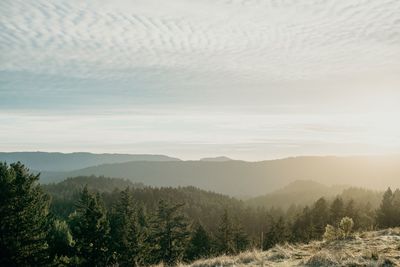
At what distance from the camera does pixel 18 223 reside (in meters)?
39.4

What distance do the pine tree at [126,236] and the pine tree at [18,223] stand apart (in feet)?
52.2

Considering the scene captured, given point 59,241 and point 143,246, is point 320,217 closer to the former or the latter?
point 143,246

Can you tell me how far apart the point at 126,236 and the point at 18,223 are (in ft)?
68.9

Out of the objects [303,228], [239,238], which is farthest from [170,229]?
[303,228]

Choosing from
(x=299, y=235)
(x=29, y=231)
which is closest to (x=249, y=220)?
(x=299, y=235)

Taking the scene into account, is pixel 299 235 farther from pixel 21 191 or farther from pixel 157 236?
pixel 21 191

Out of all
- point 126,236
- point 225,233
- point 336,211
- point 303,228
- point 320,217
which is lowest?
point 225,233

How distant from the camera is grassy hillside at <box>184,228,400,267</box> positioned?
10.2 metres

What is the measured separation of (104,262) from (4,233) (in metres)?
13.8

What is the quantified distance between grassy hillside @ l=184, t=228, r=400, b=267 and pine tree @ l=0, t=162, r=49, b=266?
31997mm

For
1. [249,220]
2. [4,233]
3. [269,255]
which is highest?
[269,255]

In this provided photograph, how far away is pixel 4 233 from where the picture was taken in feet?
128

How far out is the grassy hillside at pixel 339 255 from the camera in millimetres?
10157

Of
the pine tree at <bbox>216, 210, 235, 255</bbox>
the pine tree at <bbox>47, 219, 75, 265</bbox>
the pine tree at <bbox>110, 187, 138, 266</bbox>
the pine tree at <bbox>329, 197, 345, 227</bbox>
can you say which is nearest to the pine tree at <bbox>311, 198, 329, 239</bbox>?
the pine tree at <bbox>329, 197, 345, 227</bbox>
